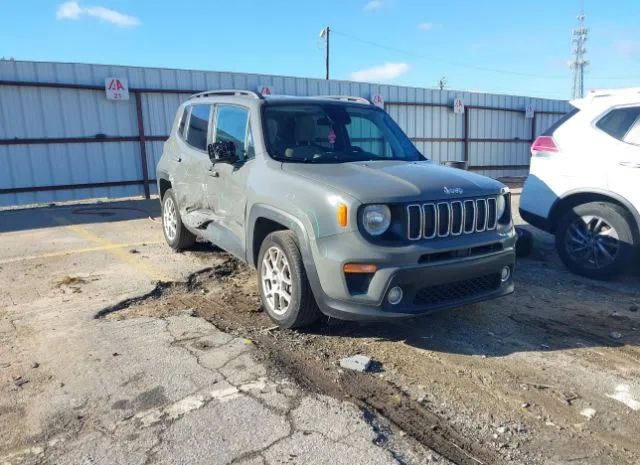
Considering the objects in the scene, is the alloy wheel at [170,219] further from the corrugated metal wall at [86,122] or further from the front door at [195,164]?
the corrugated metal wall at [86,122]

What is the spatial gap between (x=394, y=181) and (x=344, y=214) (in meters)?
0.56

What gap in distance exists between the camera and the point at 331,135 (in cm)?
489

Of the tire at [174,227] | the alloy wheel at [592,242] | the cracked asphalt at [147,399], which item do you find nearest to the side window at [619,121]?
the alloy wheel at [592,242]

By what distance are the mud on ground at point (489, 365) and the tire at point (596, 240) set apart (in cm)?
30

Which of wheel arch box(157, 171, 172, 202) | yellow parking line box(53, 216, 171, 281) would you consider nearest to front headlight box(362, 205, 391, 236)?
yellow parking line box(53, 216, 171, 281)

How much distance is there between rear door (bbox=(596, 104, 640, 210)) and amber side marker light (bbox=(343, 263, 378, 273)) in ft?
11.4

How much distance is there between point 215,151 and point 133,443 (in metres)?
2.70

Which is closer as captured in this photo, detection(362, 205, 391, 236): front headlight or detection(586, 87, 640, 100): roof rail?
detection(362, 205, 391, 236): front headlight

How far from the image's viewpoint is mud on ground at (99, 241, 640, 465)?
2.84 m

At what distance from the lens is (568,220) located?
5.99 meters

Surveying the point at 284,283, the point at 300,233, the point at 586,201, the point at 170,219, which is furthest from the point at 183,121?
the point at 586,201

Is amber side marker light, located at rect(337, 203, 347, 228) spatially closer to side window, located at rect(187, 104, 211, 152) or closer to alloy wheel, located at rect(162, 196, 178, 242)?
side window, located at rect(187, 104, 211, 152)

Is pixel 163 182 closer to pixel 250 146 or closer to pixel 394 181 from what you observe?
pixel 250 146

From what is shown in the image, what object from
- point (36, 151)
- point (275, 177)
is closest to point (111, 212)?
point (36, 151)
